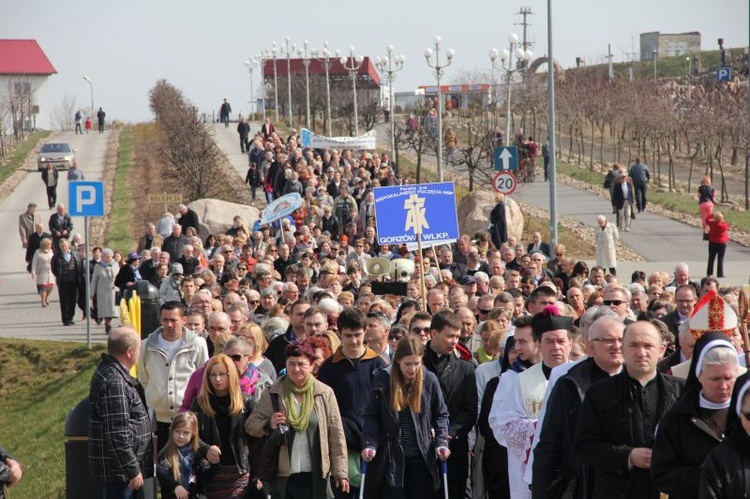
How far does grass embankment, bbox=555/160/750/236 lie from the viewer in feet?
127

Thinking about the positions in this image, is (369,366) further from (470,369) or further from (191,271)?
(191,271)

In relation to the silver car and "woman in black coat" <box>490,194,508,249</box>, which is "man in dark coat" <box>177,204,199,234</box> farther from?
the silver car

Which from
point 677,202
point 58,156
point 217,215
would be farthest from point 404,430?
point 58,156

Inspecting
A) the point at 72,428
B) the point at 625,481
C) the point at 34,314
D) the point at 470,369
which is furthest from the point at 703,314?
the point at 34,314

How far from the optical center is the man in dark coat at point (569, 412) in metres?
7.25

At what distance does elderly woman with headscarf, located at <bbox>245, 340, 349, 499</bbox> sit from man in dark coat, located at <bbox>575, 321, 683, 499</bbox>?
281 centimetres

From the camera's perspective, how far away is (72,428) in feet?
34.5

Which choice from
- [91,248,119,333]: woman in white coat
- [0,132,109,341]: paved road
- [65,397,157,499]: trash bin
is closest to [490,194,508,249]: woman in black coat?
[91,248,119,333]: woman in white coat

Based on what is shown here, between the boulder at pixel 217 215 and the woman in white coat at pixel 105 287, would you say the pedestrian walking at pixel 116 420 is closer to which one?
the woman in white coat at pixel 105 287

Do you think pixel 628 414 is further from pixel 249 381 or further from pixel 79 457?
pixel 79 457

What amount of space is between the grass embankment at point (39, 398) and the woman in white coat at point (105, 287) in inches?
45.9

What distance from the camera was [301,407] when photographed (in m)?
9.31

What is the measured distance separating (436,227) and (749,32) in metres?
8.59

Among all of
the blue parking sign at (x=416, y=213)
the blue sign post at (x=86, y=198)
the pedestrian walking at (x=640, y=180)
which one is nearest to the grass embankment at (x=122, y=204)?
the pedestrian walking at (x=640, y=180)
